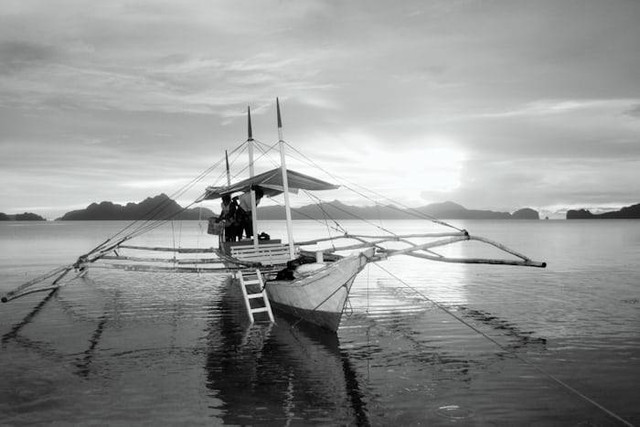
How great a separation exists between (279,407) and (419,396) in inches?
118

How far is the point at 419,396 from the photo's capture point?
10602 mm

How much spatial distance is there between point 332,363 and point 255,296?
17.4 ft

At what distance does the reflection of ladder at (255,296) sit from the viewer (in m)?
18.0

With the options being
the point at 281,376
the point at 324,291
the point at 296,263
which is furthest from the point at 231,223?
the point at 281,376

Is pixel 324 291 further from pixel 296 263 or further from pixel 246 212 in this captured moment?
pixel 246 212

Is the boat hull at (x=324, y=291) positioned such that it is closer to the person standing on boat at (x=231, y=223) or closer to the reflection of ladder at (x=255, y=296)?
the reflection of ladder at (x=255, y=296)

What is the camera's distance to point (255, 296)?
57.6ft

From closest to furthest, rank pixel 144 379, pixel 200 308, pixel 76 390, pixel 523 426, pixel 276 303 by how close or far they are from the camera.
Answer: pixel 523 426 < pixel 76 390 < pixel 144 379 < pixel 276 303 < pixel 200 308

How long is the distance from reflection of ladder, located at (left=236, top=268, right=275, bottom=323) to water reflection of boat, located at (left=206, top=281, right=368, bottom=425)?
620 mm

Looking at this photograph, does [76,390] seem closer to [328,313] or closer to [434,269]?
[328,313]

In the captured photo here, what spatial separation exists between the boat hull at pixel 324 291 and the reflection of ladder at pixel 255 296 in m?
0.76

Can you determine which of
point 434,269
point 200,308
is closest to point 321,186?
point 200,308

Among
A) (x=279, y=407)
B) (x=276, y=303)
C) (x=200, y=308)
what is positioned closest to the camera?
(x=279, y=407)

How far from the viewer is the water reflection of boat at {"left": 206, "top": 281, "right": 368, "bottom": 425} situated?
32.1ft
